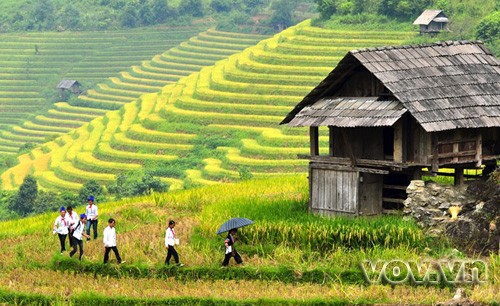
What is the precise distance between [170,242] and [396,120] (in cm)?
489

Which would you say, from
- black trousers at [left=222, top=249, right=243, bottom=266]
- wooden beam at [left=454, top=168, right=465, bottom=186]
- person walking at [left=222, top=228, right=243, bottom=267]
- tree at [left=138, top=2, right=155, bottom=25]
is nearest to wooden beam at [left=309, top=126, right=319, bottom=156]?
wooden beam at [left=454, top=168, right=465, bottom=186]

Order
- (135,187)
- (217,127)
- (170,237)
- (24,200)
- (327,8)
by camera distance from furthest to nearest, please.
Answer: (327,8) < (217,127) < (24,200) < (135,187) < (170,237)

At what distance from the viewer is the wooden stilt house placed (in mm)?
22859

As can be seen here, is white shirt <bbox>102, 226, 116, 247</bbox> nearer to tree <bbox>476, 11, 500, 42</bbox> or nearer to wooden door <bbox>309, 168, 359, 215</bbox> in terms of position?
wooden door <bbox>309, 168, 359, 215</bbox>

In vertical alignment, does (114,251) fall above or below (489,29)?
below

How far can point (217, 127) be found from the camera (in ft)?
224

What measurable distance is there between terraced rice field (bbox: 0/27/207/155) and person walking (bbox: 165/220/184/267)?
76.4 m

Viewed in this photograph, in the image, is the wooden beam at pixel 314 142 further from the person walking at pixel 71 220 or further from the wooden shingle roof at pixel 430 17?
the wooden shingle roof at pixel 430 17

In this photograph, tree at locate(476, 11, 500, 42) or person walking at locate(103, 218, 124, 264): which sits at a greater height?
tree at locate(476, 11, 500, 42)

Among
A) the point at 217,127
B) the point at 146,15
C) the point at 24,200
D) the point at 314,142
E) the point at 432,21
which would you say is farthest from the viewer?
the point at 146,15

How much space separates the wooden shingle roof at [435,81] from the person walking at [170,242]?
431 centimetres

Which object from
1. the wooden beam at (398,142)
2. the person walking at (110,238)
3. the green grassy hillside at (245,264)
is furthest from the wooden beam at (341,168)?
the person walking at (110,238)

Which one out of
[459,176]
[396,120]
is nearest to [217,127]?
[459,176]

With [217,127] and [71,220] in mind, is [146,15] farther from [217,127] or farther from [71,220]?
[71,220]
